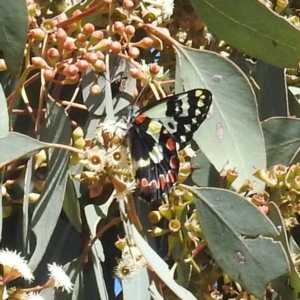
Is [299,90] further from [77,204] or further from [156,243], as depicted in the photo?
[77,204]

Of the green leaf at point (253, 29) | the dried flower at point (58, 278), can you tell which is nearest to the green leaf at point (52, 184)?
the dried flower at point (58, 278)

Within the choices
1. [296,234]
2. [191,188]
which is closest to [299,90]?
[296,234]

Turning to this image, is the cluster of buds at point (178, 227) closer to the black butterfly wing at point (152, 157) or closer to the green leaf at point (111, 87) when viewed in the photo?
the black butterfly wing at point (152, 157)

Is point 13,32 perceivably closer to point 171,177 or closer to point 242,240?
point 171,177

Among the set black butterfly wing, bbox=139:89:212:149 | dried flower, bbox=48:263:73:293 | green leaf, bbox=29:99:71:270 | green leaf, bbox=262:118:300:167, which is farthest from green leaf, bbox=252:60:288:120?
dried flower, bbox=48:263:73:293

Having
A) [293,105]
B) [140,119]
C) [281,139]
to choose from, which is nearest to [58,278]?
[140,119]

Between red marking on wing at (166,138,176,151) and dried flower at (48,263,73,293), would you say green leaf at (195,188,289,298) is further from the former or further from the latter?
dried flower at (48,263,73,293)
